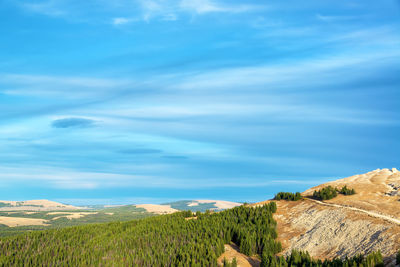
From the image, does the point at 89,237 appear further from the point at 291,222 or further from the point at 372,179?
the point at 372,179

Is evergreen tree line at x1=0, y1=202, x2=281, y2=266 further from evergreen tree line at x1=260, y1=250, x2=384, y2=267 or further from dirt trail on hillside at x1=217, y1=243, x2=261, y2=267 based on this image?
evergreen tree line at x1=260, y1=250, x2=384, y2=267

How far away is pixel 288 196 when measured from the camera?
37.0m

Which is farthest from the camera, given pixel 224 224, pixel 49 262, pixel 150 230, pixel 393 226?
pixel 150 230

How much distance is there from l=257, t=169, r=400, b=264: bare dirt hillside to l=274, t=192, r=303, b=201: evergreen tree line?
0.92m

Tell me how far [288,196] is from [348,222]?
1128 cm

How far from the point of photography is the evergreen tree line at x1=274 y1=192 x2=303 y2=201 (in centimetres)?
3584

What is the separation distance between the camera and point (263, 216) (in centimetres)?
3122

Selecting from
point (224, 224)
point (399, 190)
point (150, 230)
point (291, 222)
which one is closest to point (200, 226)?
point (224, 224)

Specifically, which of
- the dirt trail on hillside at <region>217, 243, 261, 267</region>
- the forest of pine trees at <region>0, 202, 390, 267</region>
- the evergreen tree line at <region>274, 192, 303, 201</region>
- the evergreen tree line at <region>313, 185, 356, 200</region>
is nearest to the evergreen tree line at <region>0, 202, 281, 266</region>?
the forest of pine trees at <region>0, 202, 390, 267</region>

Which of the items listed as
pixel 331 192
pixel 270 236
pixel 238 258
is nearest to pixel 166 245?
pixel 238 258

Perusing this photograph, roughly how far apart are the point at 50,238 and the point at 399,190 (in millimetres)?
37129

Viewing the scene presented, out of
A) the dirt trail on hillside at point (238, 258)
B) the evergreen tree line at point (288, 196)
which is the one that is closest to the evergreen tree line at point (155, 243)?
the dirt trail on hillside at point (238, 258)

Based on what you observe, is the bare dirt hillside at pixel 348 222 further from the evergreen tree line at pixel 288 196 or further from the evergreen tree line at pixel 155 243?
the evergreen tree line at pixel 155 243

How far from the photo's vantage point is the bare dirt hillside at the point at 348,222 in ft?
72.7
